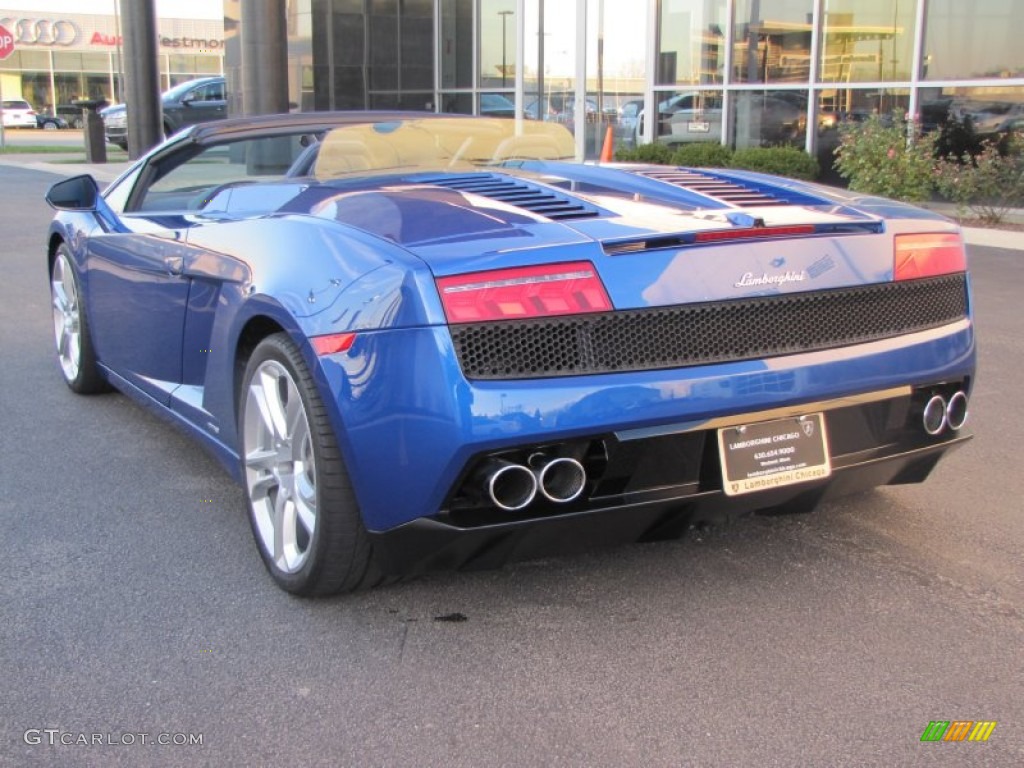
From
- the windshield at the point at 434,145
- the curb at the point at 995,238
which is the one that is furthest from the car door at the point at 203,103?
the windshield at the point at 434,145

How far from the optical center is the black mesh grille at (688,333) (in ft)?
8.83

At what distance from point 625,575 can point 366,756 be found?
118 cm

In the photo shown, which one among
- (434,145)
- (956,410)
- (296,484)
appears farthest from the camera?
(434,145)

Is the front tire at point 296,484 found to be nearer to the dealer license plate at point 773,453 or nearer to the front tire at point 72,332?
the dealer license plate at point 773,453

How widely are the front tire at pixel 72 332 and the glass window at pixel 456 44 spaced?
800 inches

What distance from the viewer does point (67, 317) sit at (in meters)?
5.57

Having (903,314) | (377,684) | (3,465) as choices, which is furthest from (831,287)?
(3,465)

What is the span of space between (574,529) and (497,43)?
2257cm

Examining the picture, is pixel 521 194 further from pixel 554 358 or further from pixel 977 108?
pixel 977 108

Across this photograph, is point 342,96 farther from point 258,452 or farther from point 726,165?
point 258,452

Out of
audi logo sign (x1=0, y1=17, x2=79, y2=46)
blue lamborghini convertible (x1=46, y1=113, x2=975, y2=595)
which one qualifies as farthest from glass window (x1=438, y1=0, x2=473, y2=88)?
audi logo sign (x1=0, y1=17, x2=79, y2=46)

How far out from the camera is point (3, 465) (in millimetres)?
4551

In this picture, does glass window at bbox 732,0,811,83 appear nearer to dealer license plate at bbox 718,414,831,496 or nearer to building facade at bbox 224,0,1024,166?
building facade at bbox 224,0,1024,166

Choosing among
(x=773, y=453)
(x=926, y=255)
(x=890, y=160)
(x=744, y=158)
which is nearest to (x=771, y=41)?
(x=744, y=158)
